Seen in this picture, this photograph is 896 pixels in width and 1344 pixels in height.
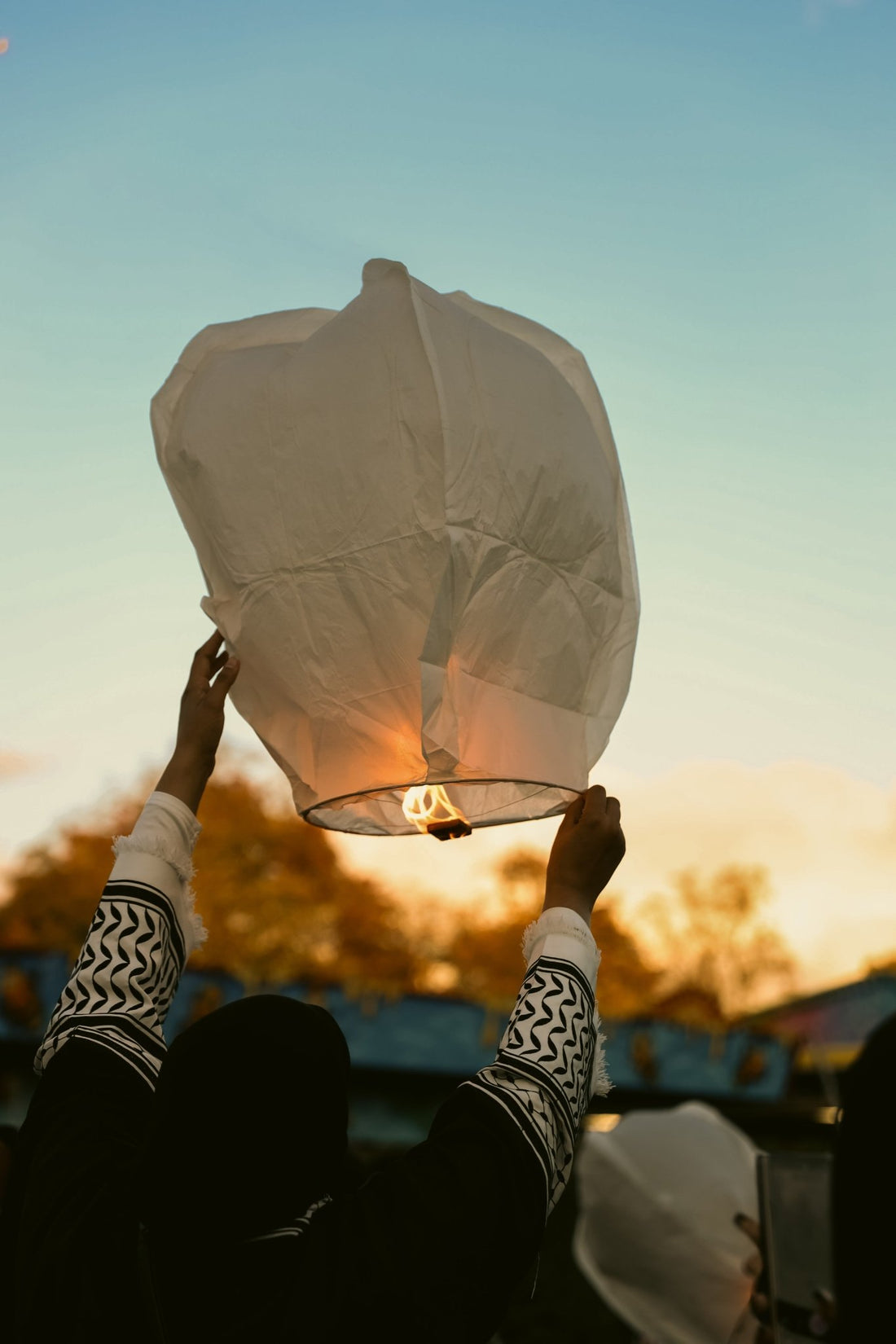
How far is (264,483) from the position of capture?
1.95 m

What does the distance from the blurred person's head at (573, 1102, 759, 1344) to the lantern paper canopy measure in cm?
365

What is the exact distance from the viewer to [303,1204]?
1525 mm

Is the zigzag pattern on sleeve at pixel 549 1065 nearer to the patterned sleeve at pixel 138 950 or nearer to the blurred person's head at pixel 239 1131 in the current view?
the blurred person's head at pixel 239 1131

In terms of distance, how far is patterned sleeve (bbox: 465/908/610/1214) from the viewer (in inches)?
62.1

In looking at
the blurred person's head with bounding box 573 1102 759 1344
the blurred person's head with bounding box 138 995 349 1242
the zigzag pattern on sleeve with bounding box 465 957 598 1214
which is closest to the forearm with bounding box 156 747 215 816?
the blurred person's head with bounding box 138 995 349 1242

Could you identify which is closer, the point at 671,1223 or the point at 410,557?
the point at 410,557

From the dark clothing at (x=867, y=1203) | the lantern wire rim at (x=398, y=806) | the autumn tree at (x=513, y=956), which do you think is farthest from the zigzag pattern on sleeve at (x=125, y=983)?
the autumn tree at (x=513, y=956)

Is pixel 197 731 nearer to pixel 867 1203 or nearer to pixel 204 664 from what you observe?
pixel 204 664

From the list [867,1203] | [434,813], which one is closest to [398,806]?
[434,813]

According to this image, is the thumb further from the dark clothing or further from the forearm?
the dark clothing

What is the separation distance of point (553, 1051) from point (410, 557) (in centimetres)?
76

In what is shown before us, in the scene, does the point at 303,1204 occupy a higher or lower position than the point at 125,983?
lower

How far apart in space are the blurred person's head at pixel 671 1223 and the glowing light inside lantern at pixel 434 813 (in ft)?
11.9

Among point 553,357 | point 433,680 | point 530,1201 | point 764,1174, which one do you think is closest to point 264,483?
point 433,680
